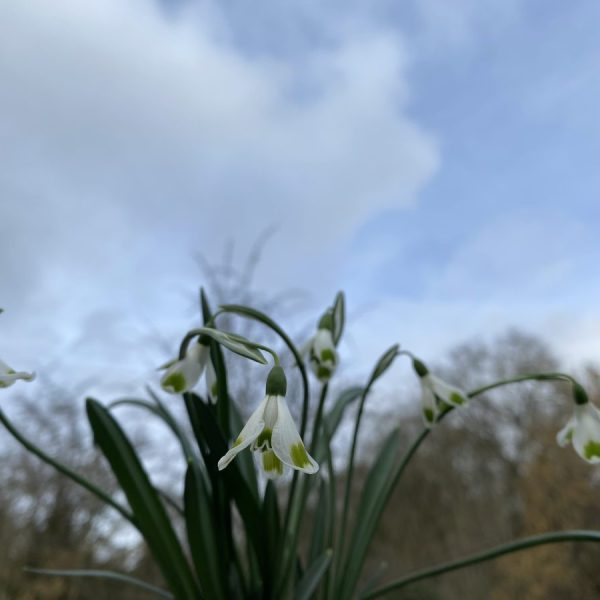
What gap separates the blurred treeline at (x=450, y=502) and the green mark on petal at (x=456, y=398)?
0.40m

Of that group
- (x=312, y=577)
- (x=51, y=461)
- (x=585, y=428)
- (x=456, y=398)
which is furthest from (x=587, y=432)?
(x=51, y=461)

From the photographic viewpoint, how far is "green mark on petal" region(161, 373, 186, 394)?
1.03 meters

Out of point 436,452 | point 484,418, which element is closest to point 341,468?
point 436,452

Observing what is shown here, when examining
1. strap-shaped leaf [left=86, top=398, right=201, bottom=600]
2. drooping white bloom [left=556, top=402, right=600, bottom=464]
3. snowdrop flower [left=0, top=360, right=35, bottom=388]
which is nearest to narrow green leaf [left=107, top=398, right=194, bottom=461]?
strap-shaped leaf [left=86, top=398, right=201, bottom=600]

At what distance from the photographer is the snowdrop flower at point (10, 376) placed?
96 cm

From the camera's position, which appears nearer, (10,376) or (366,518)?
(10,376)

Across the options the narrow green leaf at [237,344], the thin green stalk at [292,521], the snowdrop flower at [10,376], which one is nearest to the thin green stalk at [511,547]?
the thin green stalk at [292,521]

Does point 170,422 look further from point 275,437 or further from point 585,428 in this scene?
point 585,428

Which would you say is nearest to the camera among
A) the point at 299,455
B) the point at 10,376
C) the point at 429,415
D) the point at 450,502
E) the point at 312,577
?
the point at 299,455

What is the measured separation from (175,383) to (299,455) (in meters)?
0.31

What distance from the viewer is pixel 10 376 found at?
3.15 feet

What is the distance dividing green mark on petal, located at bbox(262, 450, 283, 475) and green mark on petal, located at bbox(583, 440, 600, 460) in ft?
1.89

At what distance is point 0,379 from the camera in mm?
960

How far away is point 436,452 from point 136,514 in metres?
11.4
